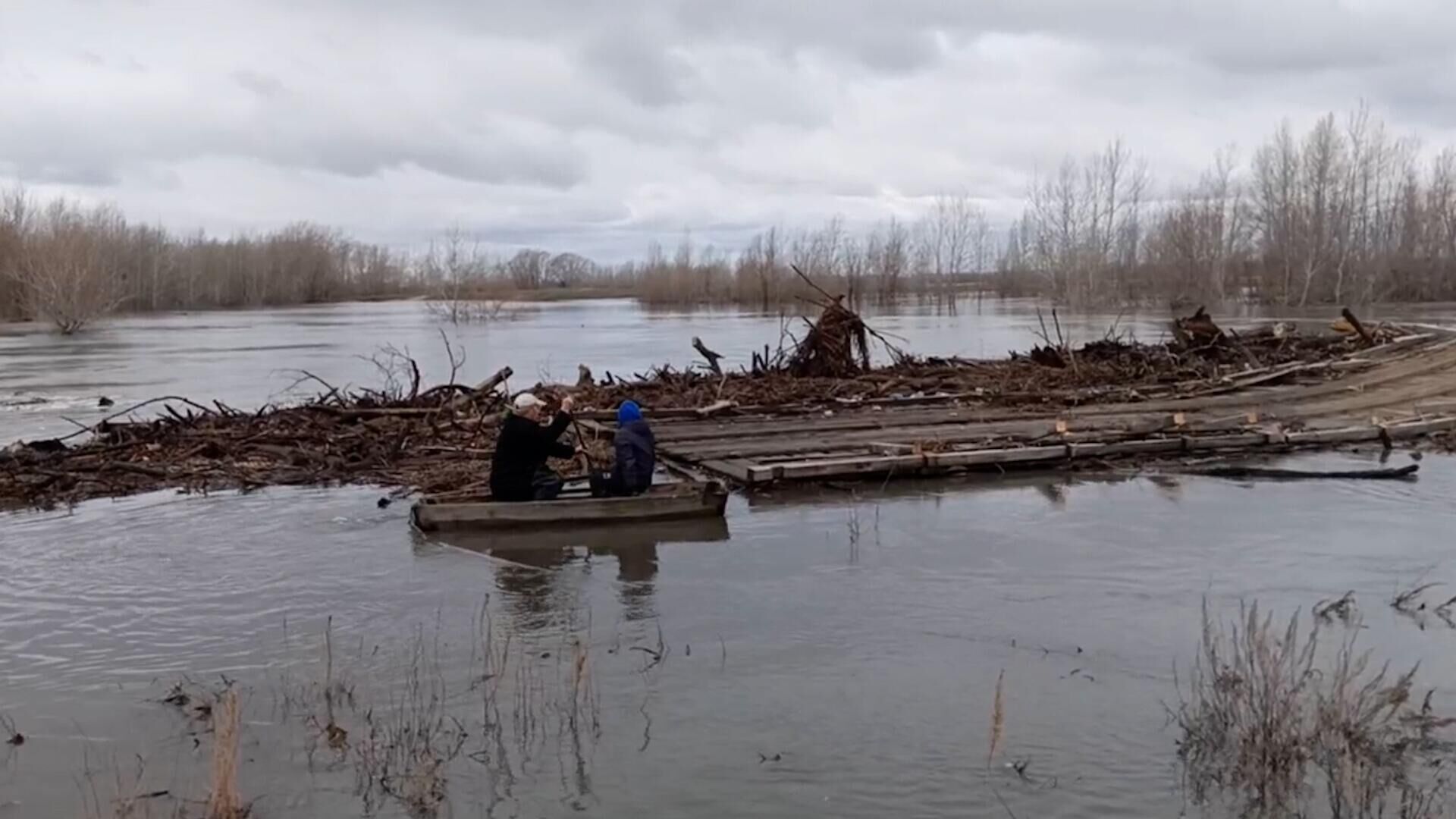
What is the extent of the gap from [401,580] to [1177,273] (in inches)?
2997

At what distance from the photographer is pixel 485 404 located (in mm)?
18797

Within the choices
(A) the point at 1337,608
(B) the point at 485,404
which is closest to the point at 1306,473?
(A) the point at 1337,608

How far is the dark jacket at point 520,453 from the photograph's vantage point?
11945 mm

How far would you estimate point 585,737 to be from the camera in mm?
7215

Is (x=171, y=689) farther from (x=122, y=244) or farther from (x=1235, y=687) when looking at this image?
(x=122, y=244)

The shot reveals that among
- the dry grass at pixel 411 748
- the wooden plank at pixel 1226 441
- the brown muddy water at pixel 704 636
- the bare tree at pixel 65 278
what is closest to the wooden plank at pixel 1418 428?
the brown muddy water at pixel 704 636

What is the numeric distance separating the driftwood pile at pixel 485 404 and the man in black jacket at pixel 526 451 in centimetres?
110

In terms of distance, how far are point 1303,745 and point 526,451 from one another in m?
7.69

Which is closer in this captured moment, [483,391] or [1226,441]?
[1226,441]

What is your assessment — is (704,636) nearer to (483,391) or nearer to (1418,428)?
(483,391)

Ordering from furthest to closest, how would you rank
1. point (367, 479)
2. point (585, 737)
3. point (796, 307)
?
point (796, 307) < point (367, 479) < point (585, 737)

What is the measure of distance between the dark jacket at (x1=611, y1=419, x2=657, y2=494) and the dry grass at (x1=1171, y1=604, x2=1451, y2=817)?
20.6ft

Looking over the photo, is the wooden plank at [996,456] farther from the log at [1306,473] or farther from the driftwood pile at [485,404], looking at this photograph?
the driftwood pile at [485,404]

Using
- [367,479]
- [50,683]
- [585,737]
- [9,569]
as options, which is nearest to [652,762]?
[585,737]
